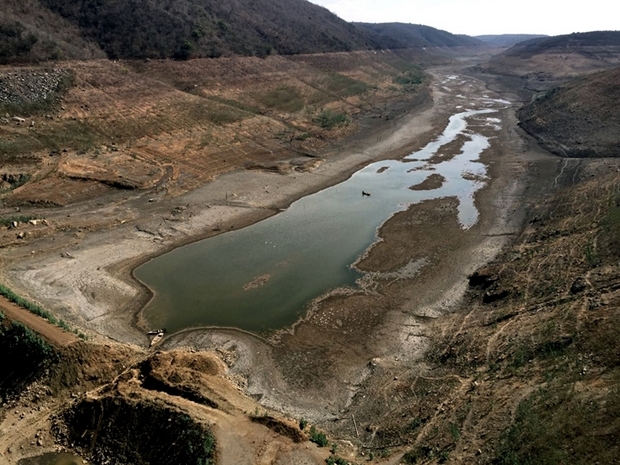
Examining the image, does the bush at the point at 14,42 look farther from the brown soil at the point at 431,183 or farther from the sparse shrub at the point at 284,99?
the brown soil at the point at 431,183

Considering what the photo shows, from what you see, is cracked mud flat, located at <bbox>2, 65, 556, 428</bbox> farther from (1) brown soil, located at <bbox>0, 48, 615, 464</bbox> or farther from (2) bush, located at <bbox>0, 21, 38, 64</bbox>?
→ (2) bush, located at <bbox>0, 21, 38, 64</bbox>

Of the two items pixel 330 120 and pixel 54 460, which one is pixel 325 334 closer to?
pixel 54 460

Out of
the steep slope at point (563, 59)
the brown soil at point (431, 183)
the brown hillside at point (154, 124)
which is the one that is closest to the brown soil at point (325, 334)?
the brown hillside at point (154, 124)

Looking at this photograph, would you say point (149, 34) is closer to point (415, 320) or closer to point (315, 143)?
point (315, 143)

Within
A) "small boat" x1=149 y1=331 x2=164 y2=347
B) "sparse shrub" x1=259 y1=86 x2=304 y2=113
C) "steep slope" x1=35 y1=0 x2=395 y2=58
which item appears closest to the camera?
"small boat" x1=149 y1=331 x2=164 y2=347

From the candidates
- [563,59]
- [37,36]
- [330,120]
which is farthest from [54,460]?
[563,59]

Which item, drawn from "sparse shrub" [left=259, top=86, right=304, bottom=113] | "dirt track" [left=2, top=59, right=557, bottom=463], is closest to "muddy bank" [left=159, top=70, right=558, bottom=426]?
"dirt track" [left=2, top=59, right=557, bottom=463]
